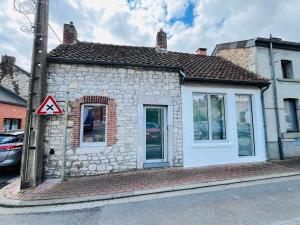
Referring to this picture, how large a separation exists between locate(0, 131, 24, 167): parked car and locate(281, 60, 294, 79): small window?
12.9 m

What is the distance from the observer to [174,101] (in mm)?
7250

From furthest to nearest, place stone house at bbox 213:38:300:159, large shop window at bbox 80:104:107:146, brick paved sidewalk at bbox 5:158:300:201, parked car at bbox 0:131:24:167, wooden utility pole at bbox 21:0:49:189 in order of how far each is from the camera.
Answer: stone house at bbox 213:38:300:159, large shop window at bbox 80:104:107:146, parked car at bbox 0:131:24:167, wooden utility pole at bbox 21:0:49:189, brick paved sidewalk at bbox 5:158:300:201

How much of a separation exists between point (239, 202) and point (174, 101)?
4.21 metres

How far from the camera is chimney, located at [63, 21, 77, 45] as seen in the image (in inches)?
330

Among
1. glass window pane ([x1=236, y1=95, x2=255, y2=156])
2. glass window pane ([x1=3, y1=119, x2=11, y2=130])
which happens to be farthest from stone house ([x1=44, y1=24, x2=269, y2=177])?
glass window pane ([x1=3, y1=119, x2=11, y2=130])

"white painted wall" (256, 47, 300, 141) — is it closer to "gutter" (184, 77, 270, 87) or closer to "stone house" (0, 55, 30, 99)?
"gutter" (184, 77, 270, 87)

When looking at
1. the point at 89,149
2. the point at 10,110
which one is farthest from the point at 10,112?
the point at 89,149

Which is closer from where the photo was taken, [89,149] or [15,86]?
[89,149]

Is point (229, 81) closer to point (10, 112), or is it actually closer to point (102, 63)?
point (102, 63)

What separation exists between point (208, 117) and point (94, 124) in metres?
4.79

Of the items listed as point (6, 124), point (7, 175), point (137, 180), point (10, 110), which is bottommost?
point (7, 175)

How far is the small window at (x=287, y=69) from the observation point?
359 inches

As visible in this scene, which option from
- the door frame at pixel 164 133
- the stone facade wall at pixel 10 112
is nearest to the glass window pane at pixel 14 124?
the stone facade wall at pixel 10 112

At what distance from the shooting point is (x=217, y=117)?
784 centimetres
